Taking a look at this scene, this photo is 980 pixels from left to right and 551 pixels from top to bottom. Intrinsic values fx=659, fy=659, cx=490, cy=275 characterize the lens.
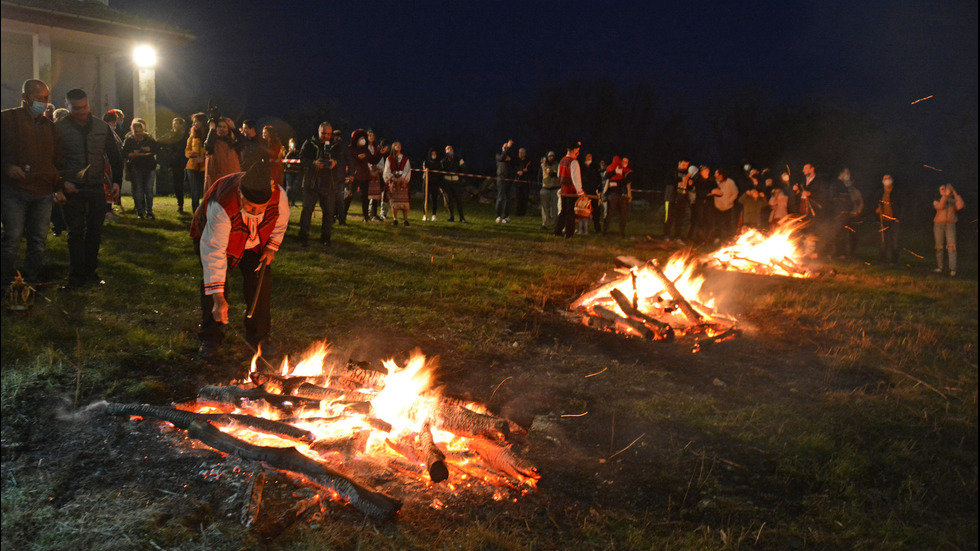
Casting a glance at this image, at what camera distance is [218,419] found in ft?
13.6

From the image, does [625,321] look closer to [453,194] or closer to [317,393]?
[317,393]

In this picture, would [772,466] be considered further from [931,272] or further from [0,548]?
[931,272]

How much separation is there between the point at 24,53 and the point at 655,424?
4.43 meters

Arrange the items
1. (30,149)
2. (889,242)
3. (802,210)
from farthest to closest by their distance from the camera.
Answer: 1. (802,210)
2. (889,242)
3. (30,149)

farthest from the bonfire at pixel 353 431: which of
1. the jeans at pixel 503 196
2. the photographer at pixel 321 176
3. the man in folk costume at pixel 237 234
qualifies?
the jeans at pixel 503 196

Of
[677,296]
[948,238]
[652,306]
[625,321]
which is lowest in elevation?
[625,321]

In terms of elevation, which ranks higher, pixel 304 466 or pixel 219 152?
pixel 219 152

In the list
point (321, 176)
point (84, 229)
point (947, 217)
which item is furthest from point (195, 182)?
point (947, 217)

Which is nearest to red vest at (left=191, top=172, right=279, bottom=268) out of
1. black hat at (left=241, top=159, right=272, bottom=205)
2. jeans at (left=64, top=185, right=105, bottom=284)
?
black hat at (left=241, top=159, right=272, bottom=205)

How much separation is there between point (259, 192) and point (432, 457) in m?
2.04

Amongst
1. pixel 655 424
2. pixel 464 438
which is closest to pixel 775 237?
pixel 655 424

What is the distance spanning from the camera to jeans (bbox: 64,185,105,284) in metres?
6.32

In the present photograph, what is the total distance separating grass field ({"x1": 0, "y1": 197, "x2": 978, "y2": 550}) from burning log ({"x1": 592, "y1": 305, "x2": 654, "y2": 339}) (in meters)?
0.20

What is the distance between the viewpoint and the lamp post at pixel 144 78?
3.93 m
